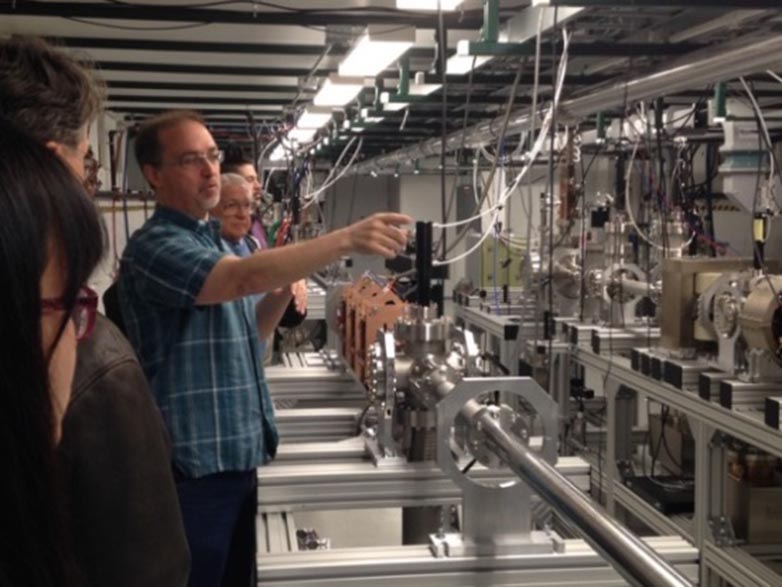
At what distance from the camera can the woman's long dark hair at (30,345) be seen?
0.74m

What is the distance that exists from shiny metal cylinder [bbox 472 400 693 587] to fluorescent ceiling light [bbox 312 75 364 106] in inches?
107

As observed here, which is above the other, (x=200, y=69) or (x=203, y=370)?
(x=200, y=69)

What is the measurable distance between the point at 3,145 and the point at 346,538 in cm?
411

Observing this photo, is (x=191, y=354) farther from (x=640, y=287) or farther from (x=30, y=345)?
(x=640, y=287)

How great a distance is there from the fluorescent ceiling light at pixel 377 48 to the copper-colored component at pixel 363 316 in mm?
813

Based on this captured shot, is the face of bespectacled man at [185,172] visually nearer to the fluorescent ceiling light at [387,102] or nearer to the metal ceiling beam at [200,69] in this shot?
the fluorescent ceiling light at [387,102]

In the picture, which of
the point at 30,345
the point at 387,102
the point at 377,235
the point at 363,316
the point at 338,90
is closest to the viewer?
the point at 30,345

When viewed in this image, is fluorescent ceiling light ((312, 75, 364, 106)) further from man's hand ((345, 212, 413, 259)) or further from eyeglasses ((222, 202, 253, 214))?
man's hand ((345, 212, 413, 259))

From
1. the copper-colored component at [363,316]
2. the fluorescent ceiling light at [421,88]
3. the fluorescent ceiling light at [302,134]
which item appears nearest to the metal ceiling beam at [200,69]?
the fluorescent ceiling light at [421,88]

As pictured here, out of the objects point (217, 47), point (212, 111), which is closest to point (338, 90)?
point (217, 47)

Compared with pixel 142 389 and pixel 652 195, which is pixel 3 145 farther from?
pixel 652 195

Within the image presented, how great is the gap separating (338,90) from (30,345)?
382 centimetres

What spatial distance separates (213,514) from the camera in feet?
6.63

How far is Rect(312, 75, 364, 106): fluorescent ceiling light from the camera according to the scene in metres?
4.04
